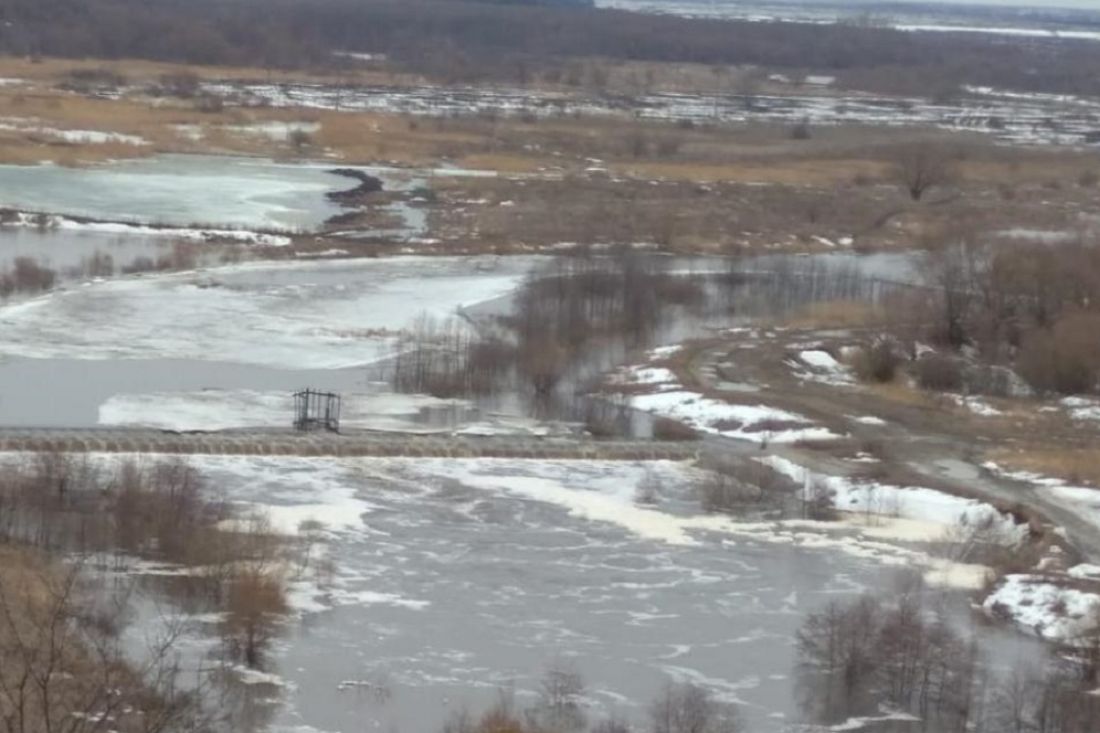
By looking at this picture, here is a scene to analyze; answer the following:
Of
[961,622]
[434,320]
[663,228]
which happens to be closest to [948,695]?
[961,622]

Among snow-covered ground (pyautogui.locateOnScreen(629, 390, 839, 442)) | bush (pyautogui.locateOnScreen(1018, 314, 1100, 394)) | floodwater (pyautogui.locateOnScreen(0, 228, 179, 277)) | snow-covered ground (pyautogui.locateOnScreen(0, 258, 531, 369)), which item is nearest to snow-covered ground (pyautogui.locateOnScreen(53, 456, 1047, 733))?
snow-covered ground (pyautogui.locateOnScreen(629, 390, 839, 442))

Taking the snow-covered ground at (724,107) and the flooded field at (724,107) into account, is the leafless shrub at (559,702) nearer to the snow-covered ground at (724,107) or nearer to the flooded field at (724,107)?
the flooded field at (724,107)

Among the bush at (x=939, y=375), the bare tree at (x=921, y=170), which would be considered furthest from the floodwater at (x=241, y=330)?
the bare tree at (x=921, y=170)

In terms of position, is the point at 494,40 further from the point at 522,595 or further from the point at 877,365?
the point at 522,595

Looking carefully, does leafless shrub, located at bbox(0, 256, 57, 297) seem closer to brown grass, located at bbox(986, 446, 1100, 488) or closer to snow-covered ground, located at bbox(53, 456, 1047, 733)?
snow-covered ground, located at bbox(53, 456, 1047, 733)

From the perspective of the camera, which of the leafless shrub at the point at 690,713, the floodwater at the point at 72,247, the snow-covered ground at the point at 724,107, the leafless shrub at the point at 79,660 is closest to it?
the leafless shrub at the point at 79,660
